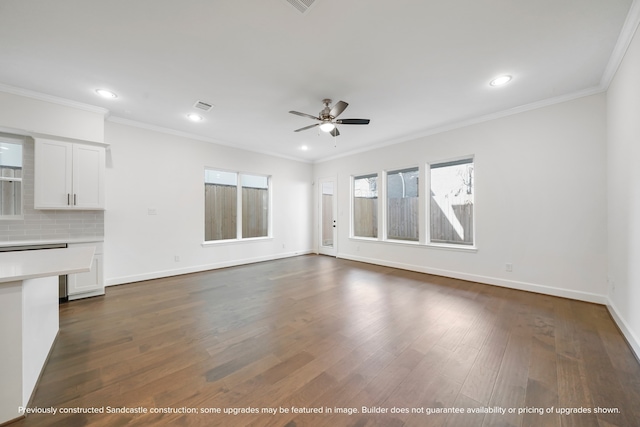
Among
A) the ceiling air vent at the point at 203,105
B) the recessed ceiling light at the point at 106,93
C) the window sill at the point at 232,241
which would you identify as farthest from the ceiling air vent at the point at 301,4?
the window sill at the point at 232,241

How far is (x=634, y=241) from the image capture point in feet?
7.11

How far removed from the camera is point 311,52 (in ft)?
7.67

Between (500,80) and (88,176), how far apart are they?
5.78 m

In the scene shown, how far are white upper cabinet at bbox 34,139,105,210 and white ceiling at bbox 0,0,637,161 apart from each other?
0.71 metres

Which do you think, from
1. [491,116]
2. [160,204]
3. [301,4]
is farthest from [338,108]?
[160,204]

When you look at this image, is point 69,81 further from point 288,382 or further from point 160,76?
point 288,382

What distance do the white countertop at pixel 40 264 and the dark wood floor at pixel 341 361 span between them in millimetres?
872

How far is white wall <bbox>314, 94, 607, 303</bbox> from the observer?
3076mm

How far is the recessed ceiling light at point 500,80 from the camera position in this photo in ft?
9.17

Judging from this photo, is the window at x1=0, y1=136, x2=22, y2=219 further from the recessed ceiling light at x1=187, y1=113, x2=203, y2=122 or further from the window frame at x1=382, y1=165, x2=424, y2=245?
the window frame at x1=382, y1=165, x2=424, y2=245

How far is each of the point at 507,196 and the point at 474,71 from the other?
2111 mm

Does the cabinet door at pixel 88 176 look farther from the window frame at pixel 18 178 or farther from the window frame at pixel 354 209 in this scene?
the window frame at pixel 354 209

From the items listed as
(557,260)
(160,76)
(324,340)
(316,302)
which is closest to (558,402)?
(324,340)

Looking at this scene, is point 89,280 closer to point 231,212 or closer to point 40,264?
point 40,264
